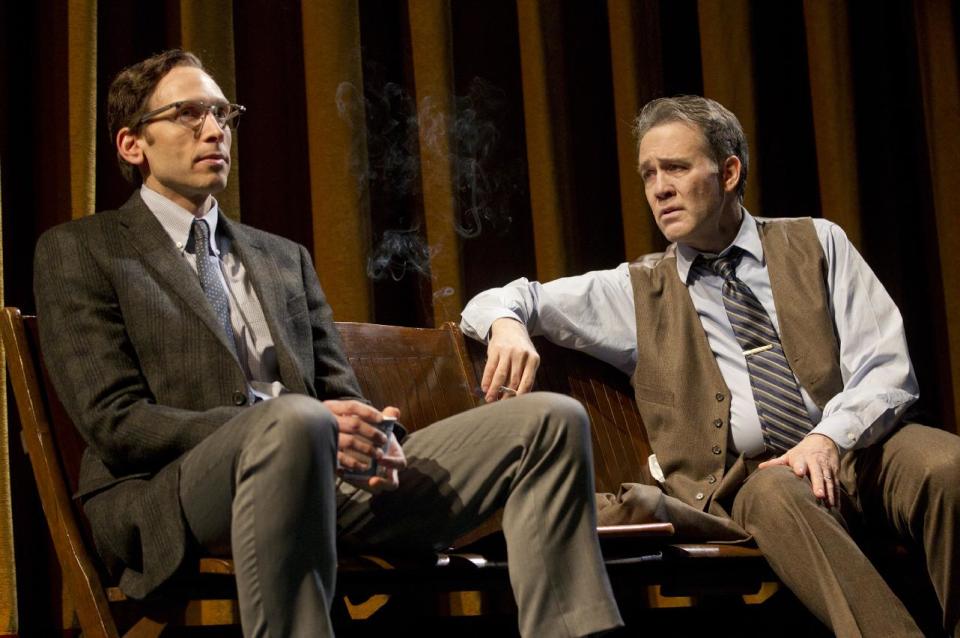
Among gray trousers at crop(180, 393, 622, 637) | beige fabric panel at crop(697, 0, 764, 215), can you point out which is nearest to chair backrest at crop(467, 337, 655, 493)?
gray trousers at crop(180, 393, 622, 637)

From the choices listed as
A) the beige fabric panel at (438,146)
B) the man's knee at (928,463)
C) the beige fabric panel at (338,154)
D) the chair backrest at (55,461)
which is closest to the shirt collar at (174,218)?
the chair backrest at (55,461)

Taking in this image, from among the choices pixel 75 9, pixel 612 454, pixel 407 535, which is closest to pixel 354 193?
pixel 75 9

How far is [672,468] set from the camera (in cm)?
221

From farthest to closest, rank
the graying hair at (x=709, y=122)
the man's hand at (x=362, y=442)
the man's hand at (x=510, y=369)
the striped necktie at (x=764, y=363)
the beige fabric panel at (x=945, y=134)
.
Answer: the beige fabric panel at (x=945, y=134), the graying hair at (x=709, y=122), the striped necktie at (x=764, y=363), the man's hand at (x=510, y=369), the man's hand at (x=362, y=442)

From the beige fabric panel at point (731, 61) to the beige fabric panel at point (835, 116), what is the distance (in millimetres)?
172

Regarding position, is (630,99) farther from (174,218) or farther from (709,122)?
(174,218)

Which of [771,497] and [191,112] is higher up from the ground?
[191,112]

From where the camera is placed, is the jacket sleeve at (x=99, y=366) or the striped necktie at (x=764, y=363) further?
the striped necktie at (x=764, y=363)

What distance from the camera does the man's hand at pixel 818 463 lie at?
1933 mm

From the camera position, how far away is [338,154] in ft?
9.04

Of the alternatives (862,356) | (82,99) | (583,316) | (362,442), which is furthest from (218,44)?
(862,356)

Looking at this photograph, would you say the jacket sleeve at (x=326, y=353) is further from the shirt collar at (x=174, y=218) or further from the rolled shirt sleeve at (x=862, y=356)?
the rolled shirt sleeve at (x=862, y=356)

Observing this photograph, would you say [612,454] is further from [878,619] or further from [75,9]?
[75,9]

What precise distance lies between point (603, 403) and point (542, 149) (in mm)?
807
